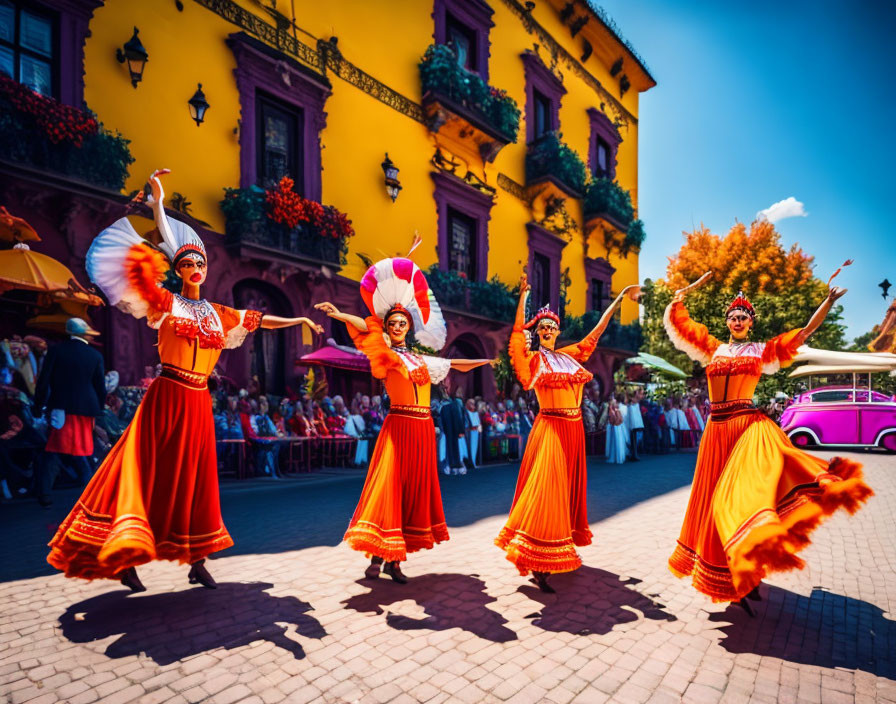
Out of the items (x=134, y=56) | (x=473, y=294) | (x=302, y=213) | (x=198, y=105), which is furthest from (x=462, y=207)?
(x=134, y=56)

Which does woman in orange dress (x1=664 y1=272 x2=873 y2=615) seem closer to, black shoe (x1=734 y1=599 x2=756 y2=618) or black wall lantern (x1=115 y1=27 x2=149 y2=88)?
black shoe (x1=734 y1=599 x2=756 y2=618)

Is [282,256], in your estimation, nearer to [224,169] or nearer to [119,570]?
[224,169]

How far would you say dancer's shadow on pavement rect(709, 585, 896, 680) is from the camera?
10.5ft

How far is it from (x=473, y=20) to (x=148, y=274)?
15556 mm

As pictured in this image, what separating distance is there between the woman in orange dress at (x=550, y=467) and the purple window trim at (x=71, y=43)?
832 centimetres

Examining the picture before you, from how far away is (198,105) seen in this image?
10.1m

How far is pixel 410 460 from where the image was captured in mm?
4527

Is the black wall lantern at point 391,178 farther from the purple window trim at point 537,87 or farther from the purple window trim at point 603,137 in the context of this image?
the purple window trim at point 603,137

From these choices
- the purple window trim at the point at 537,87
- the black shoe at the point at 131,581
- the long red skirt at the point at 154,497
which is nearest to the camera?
the long red skirt at the point at 154,497

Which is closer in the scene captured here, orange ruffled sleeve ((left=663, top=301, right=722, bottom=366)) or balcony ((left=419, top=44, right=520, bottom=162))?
orange ruffled sleeve ((left=663, top=301, right=722, bottom=366))

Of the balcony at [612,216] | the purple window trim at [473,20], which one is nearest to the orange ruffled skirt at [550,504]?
the purple window trim at [473,20]

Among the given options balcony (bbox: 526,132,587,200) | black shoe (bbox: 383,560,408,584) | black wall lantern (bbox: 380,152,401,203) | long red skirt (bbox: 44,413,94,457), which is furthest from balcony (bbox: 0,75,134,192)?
balcony (bbox: 526,132,587,200)

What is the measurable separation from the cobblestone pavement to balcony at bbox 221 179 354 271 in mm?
6240

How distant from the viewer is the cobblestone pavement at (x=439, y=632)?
2805 millimetres
